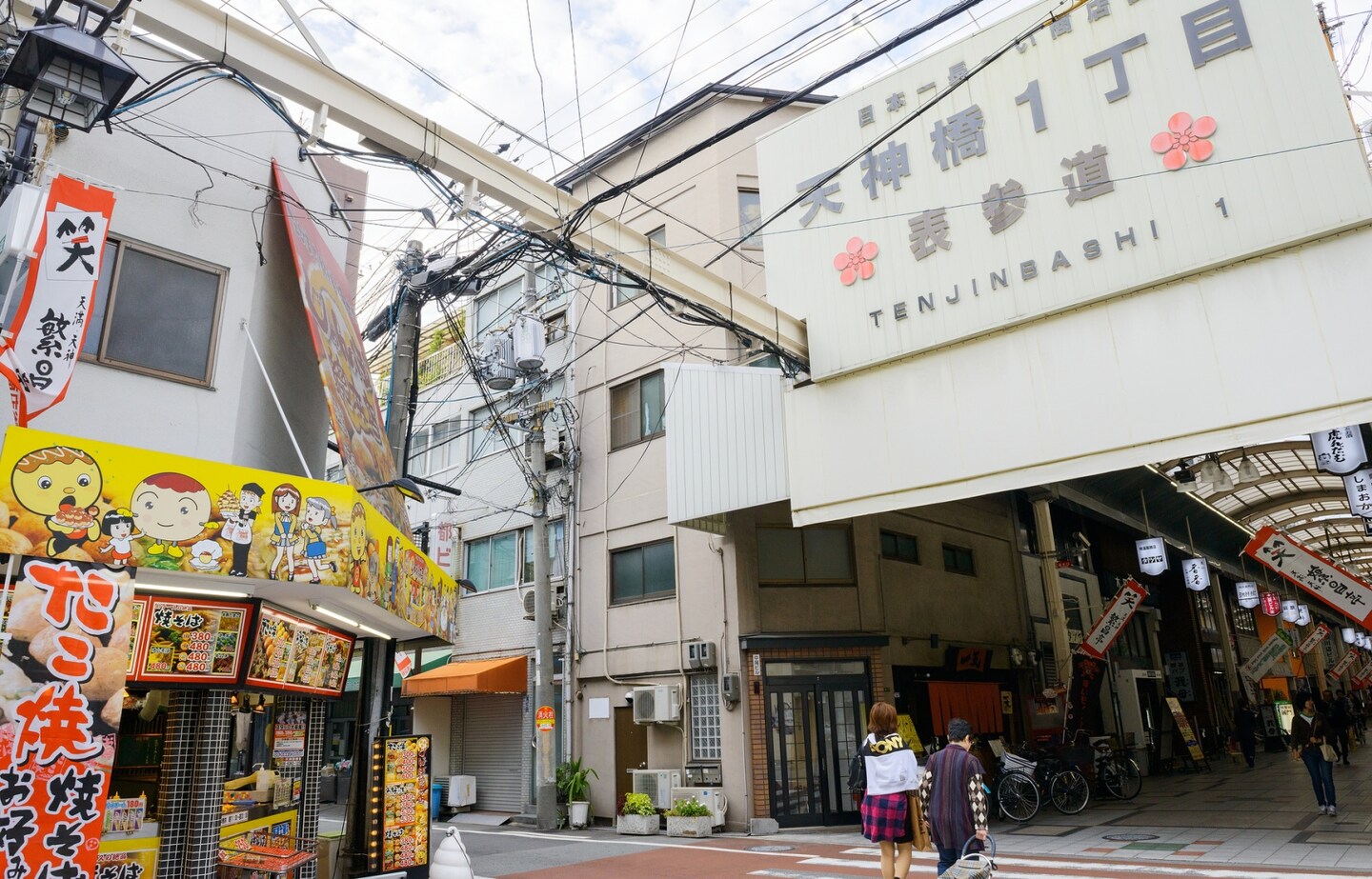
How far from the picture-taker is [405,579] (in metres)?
10.1

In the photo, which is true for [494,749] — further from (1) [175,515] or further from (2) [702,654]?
(1) [175,515]

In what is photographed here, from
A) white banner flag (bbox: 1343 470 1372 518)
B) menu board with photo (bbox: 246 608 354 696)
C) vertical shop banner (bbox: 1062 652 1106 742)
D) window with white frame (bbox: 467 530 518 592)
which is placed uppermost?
window with white frame (bbox: 467 530 518 592)

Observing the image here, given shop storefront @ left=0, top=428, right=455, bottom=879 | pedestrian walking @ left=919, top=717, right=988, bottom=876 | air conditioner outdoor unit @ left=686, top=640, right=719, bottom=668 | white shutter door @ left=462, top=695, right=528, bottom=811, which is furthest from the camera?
Result: white shutter door @ left=462, top=695, right=528, bottom=811

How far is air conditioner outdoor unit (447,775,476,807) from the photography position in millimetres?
21609

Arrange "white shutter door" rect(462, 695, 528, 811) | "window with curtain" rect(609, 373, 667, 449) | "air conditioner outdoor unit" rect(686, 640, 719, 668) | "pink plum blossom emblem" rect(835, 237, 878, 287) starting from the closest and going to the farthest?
"pink plum blossom emblem" rect(835, 237, 878, 287) → "air conditioner outdoor unit" rect(686, 640, 719, 668) → "window with curtain" rect(609, 373, 667, 449) → "white shutter door" rect(462, 695, 528, 811)

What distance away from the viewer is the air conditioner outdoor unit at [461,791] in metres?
21.6

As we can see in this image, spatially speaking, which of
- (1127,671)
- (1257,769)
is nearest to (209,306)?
(1127,671)

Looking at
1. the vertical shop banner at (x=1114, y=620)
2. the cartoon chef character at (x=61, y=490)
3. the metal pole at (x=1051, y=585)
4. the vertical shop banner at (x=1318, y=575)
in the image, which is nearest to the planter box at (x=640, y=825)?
the metal pole at (x=1051, y=585)

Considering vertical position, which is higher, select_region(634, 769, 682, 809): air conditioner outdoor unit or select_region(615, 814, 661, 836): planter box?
select_region(634, 769, 682, 809): air conditioner outdoor unit

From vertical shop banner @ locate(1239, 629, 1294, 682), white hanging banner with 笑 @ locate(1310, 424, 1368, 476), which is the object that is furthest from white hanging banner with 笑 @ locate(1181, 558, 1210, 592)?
white hanging banner with 笑 @ locate(1310, 424, 1368, 476)

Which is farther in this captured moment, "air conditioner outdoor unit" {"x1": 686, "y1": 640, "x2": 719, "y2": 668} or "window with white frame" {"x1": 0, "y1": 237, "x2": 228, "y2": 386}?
"air conditioner outdoor unit" {"x1": 686, "y1": 640, "x2": 719, "y2": 668}

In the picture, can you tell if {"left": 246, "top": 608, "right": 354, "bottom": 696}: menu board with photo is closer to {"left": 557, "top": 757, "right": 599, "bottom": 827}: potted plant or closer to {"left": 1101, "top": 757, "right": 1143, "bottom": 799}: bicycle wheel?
{"left": 557, "top": 757, "right": 599, "bottom": 827}: potted plant

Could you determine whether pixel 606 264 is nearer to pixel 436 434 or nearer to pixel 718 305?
pixel 718 305

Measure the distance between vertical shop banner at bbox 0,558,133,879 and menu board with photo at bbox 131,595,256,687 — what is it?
5.95 feet
